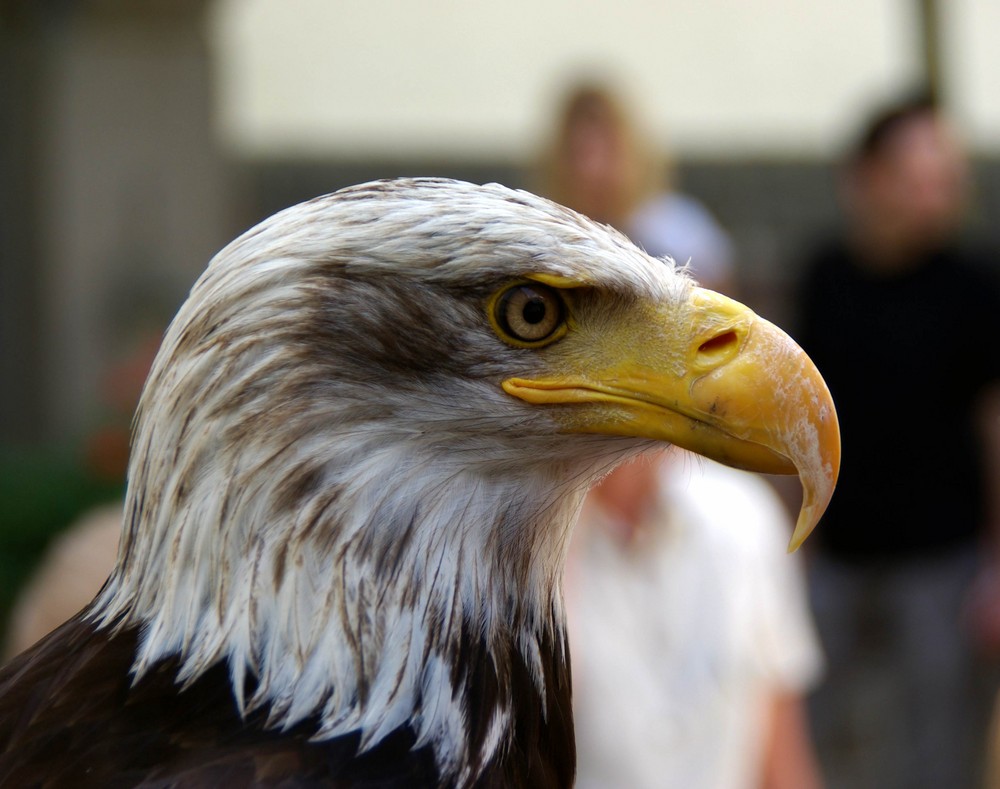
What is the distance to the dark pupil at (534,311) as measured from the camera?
5.44ft

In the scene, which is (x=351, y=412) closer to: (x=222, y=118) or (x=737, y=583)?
(x=737, y=583)

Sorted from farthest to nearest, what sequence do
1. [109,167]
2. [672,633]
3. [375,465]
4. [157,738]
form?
[109,167]
[672,633]
[375,465]
[157,738]

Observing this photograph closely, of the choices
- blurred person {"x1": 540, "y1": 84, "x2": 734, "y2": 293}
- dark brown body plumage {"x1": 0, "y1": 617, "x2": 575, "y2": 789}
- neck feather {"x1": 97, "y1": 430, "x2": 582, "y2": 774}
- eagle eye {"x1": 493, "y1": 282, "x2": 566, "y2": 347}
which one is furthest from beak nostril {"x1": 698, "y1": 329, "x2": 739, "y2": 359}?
blurred person {"x1": 540, "y1": 84, "x2": 734, "y2": 293}

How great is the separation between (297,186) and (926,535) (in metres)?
3.72

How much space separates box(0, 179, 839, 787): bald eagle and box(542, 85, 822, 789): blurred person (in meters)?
1.50

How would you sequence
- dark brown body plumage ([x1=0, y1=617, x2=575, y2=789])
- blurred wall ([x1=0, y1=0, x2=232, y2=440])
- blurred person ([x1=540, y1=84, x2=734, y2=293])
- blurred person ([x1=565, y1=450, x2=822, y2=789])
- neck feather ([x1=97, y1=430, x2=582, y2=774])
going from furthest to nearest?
blurred wall ([x1=0, y1=0, x2=232, y2=440])
blurred person ([x1=540, y1=84, x2=734, y2=293])
blurred person ([x1=565, y1=450, x2=822, y2=789])
neck feather ([x1=97, y1=430, x2=582, y2=774])
dark brown body plumage ([x1=0, y1=617, x2=575, y2=789])

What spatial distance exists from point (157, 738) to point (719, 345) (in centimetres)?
78

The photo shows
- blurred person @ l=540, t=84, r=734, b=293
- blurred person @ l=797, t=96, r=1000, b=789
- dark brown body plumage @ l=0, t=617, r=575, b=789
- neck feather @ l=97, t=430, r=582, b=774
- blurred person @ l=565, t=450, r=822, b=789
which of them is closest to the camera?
dark brown body plumage @ l=0, t=617, r=575, b=789

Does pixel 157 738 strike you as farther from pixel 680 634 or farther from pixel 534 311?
pixel 680 634

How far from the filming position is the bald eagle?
156cm

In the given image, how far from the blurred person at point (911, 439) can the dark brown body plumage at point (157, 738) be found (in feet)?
12.3

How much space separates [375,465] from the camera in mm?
1635

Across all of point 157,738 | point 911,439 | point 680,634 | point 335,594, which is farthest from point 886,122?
point 157,738

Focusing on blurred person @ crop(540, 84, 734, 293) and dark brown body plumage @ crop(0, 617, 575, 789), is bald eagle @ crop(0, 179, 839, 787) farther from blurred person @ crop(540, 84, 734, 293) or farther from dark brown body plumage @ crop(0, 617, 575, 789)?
blurred person @ crop(540, 84, 734, 293)
